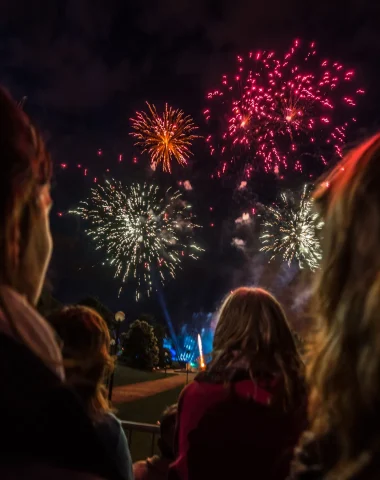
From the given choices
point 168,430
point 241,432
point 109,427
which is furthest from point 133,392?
point 241,432

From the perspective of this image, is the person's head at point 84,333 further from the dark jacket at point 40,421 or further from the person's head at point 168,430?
the dark jacket at point 40,421

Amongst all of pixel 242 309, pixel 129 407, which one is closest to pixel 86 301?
pixel 129 407

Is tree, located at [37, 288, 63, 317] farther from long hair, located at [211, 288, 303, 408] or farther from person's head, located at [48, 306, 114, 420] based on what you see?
long hair, located at [211, 288, 303, 408]

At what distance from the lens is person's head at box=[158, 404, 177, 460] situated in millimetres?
3234

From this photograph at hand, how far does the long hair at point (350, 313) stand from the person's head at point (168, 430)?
1918 millimetres

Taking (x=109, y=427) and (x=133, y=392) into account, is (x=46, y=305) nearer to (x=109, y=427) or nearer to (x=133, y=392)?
(x=109, y=427)

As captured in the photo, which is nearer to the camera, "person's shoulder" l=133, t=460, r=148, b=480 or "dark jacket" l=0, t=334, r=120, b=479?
"dark jacket" l=0, t=334, r=120, b=479

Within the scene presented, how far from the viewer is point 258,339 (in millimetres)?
2943

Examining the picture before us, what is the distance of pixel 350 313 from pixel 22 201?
37.6 inches

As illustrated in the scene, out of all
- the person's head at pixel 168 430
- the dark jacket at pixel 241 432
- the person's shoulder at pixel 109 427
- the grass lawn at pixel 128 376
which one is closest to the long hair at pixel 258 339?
the dark jacket at pixel 241 432

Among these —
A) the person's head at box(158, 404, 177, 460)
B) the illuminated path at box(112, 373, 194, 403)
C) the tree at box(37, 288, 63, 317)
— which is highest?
the tree at box(37, 288, 63, 317)

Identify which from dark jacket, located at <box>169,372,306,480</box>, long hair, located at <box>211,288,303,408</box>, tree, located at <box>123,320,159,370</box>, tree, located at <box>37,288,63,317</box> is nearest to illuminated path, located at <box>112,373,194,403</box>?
tree, located at <box>123,320,159,370</box>

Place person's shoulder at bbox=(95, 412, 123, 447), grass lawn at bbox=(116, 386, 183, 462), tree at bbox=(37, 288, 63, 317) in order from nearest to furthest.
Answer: tree at bbox=(37, 288, 63, 317) → person's shoulder at bbox=(95, 412, 123, 447) → grass lawn at bbox=(116, 386, 183, 462)

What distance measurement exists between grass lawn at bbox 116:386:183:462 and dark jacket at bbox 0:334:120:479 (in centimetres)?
1200
